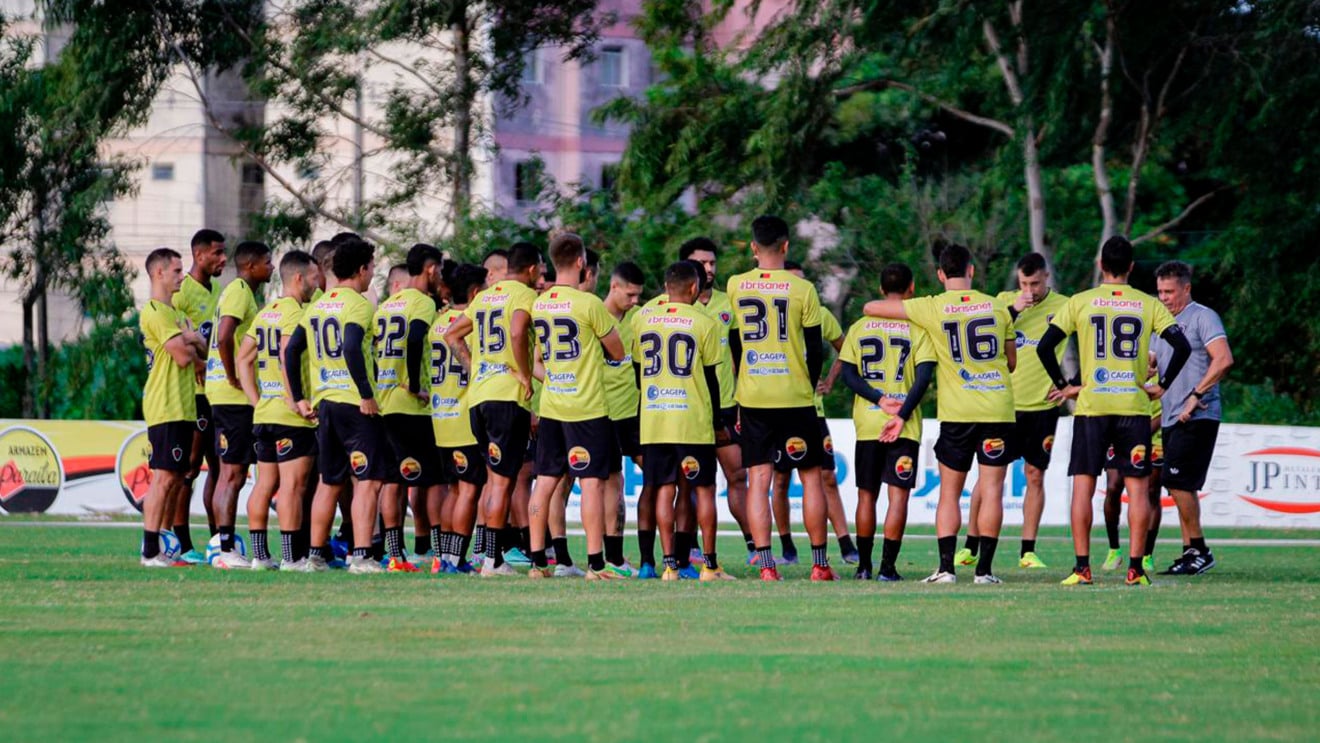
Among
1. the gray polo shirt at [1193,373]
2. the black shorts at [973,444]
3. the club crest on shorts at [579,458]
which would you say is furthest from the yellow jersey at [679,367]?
the gray polo shirt at [1193,373]

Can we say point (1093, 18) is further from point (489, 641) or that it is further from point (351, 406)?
point (489, 641)

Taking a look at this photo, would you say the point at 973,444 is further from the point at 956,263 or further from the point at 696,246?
the point at 696,246

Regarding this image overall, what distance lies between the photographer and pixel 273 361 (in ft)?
48.2

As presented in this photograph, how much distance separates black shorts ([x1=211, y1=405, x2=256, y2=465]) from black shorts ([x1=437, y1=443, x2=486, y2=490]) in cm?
148

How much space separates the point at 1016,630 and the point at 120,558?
9.00 meters

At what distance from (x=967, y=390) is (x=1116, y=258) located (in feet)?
4.53

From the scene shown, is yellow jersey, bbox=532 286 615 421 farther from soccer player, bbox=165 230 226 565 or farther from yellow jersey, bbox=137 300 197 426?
yellow jersey, bbox=137 300 197 426

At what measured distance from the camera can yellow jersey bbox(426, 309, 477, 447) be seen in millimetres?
15305

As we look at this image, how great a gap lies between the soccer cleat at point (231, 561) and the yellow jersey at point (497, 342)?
2.27m

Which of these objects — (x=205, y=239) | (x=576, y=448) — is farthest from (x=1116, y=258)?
(x=205, y=239)

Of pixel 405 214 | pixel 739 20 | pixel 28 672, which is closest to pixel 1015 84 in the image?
pixel 405 214

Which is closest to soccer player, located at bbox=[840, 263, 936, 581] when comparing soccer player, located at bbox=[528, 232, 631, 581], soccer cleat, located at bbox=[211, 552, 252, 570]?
soccer player, located at bbox=[528, 232, 631, 581]

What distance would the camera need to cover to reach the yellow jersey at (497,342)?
563 inches

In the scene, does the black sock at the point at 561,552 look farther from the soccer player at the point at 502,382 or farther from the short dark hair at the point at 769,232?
the short dark hair at the point at 769,232
